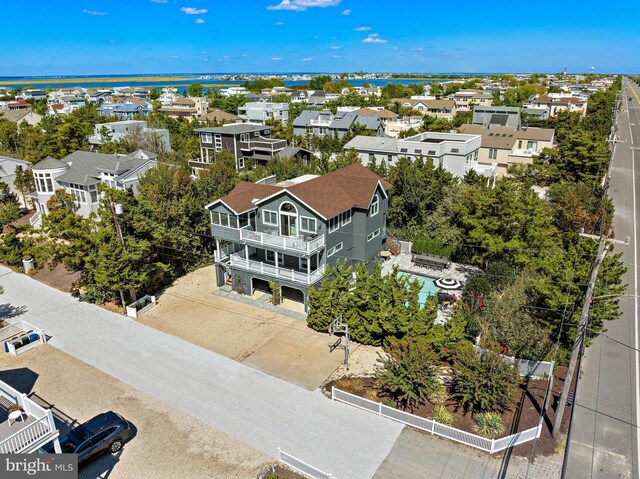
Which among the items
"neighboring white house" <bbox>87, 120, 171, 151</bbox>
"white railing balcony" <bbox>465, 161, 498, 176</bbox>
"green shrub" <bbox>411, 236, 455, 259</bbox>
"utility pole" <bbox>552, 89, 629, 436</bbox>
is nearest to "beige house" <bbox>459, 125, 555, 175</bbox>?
"white railing balcony" <bbox>465, 161, 498, 176</bbox>

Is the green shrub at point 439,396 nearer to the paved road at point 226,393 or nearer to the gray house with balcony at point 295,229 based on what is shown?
the paved road at point 226,393

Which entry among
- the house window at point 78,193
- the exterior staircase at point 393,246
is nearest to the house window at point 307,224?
the exterior staircase at point 393,246

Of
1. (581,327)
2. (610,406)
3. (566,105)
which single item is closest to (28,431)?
(581,327)

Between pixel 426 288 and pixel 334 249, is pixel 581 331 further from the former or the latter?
pixel 334 249

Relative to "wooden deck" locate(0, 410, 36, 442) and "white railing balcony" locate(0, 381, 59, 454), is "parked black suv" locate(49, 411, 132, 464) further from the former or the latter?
"wooden deck" locate(0, 410, 36, 442)

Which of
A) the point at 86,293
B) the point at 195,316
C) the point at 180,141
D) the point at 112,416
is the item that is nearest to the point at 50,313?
the point at 86,293
